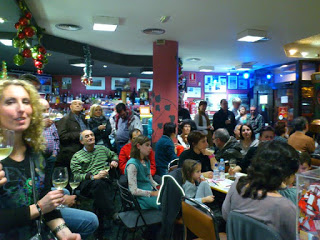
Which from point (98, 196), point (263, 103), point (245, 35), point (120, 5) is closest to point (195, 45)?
point (245, 35)

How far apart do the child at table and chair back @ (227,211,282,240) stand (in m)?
1.08

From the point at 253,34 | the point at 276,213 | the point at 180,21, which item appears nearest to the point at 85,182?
the point at 276,213

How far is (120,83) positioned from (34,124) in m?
9.71

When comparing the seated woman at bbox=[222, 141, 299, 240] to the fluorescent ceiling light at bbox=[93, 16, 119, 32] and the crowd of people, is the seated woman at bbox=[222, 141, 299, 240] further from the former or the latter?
the fluorescent ceiling light at bbox=[93, 16, 119, 32]

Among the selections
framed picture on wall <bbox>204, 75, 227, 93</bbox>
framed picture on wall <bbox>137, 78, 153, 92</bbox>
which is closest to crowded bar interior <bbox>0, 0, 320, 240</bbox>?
framed picture on wall <bbox>137, 78, 153, 92</bbox>

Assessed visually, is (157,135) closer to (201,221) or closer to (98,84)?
(201,221)

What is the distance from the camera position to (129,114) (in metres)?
5.93

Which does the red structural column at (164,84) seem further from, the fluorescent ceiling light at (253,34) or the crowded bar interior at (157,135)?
the fluorescent ceiling light at (253,34)

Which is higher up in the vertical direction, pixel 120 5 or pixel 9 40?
pixel 120 5

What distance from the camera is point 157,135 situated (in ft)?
21.0

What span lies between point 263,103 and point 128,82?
5522 millimetres

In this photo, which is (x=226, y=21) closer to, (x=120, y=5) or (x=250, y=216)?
(x=120, y=5)

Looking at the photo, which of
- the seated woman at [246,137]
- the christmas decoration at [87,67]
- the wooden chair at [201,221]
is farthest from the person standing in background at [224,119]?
the wooden chair at [201,221]

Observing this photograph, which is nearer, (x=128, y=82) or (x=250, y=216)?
(x=250, y=216)
